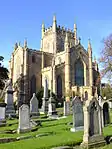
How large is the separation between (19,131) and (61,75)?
140 ft

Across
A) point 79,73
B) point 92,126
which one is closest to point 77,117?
point 92,126

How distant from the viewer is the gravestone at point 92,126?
9.52 m

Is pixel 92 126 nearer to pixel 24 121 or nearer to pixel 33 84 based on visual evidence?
pixel 24 121

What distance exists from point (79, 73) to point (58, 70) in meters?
6.66

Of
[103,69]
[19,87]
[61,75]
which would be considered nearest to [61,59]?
[61,75]

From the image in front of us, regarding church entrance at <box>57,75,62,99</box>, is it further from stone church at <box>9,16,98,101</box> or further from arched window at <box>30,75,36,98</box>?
arched window at <box>30,75,36,98</box>

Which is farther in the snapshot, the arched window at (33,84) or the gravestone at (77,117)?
the arched window at (33,84)

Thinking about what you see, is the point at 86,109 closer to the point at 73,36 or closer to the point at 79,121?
the point at 79,121

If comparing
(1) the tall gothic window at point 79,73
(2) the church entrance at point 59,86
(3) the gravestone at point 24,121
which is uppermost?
(1) the tall gothic window at point 79,73

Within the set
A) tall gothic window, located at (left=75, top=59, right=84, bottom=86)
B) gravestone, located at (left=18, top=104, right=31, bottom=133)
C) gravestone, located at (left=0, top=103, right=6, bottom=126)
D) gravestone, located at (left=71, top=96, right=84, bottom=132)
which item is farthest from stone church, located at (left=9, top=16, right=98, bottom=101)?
gravestone, located at (left=71, top=96, right=84, bottom=132)

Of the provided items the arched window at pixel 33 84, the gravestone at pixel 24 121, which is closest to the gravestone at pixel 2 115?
the gravestone at pixel 24 121

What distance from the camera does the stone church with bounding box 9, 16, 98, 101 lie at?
54.5m

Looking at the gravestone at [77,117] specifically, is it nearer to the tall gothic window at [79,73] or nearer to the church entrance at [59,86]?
the church entrance at [59,86]

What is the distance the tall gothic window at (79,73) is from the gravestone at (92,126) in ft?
157
